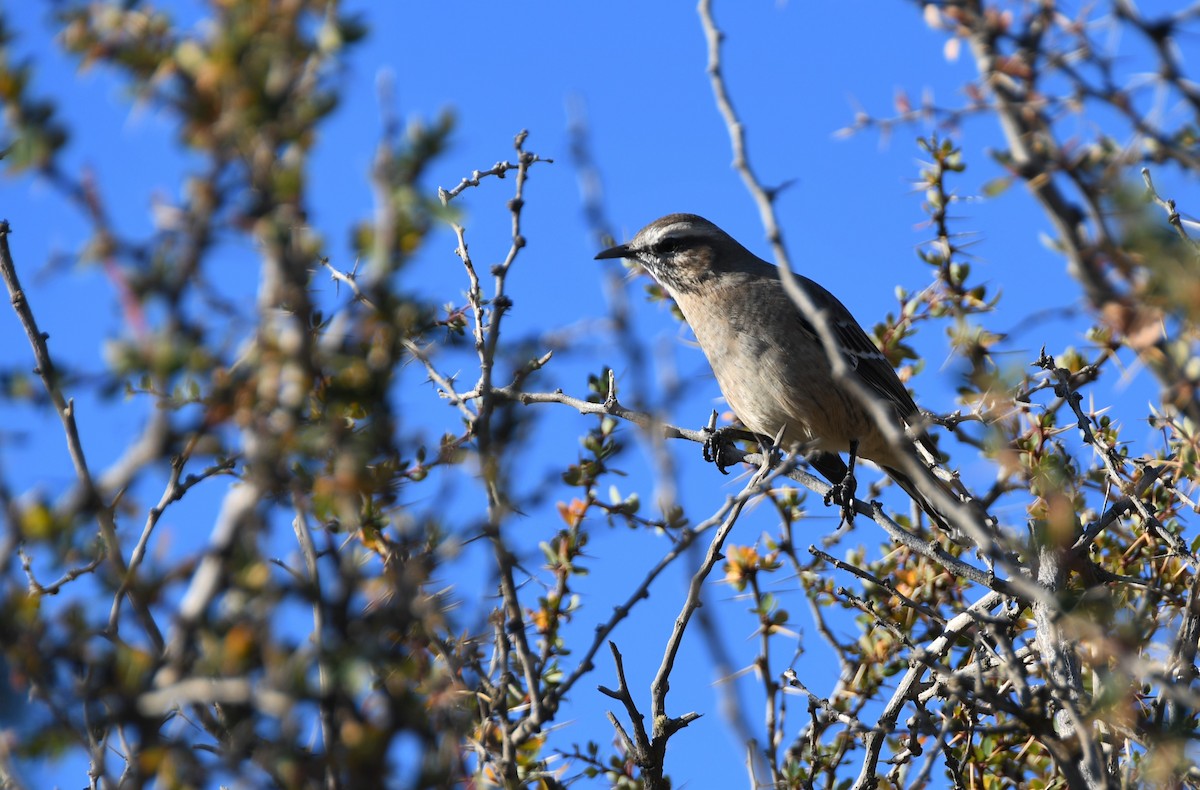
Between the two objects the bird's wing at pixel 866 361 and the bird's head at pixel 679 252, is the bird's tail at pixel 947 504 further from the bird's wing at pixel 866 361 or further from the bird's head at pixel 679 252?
the bird's head at pixel 679 252

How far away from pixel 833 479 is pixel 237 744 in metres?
5.67

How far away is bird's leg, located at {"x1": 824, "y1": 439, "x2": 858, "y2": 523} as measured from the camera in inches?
237

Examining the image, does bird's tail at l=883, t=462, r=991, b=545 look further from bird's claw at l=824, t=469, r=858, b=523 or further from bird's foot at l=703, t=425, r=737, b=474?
bird's foot at l=703, t=425, r=737, b=474

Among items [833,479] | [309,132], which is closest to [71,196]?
[309,132]

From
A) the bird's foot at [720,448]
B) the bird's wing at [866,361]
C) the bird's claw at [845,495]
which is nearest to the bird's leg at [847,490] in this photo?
the bird's claw at [845,495]

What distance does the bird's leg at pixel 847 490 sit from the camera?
602cm

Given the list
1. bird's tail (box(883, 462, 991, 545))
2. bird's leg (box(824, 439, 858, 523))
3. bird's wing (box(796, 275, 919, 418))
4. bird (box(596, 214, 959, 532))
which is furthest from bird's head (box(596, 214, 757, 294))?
bird's tail (box(883, 462, 991, 545))

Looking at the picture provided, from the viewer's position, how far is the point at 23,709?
2033 millimetres

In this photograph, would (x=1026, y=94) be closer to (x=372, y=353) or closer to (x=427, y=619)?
(x=372, y=353)

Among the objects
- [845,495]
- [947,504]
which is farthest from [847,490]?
[947,504]

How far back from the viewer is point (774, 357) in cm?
661

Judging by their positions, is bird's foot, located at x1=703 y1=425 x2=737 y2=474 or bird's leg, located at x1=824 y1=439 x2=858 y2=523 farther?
bird's foot, located at x1=703 y1=425 x2=737 y2=474

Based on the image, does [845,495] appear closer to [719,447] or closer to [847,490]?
[847,490]

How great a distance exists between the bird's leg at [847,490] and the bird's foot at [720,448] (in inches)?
23.7
